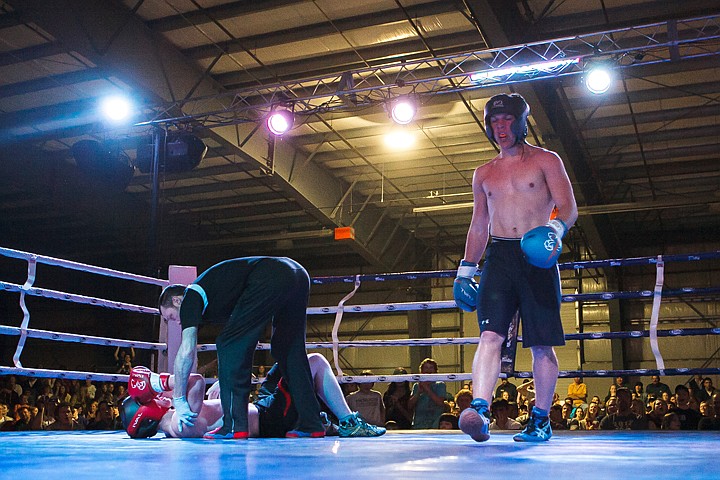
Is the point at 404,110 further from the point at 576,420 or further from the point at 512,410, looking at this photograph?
the point at 576,420

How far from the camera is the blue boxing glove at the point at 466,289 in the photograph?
119 inches

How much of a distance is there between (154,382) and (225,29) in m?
6.14

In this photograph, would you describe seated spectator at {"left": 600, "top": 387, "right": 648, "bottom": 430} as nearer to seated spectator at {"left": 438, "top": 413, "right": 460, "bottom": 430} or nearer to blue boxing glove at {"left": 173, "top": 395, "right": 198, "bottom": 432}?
seated spectator at {"left": 438, "top": 413, "right": 460, "bottom": 430}

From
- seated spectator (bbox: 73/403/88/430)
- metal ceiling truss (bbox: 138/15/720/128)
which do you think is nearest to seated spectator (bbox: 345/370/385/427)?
metal ceiling truss (bbox: 138/15/720/128)

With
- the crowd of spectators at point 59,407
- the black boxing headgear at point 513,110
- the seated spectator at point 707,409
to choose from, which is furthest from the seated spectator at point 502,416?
the seated spectator at point 707,409

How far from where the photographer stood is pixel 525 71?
8227mm

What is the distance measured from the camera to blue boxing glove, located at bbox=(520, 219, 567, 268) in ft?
8.68

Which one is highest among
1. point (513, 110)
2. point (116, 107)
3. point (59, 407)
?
point (116, 107)

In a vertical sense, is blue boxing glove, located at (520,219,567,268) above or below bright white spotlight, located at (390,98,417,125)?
below

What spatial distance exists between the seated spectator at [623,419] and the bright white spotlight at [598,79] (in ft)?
10.0

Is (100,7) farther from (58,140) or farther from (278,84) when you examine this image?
(58,140)

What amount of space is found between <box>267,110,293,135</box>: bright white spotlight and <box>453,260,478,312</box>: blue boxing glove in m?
6.48

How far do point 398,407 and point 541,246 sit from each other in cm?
389

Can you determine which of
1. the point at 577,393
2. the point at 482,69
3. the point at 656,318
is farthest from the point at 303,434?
the point at 577,393
